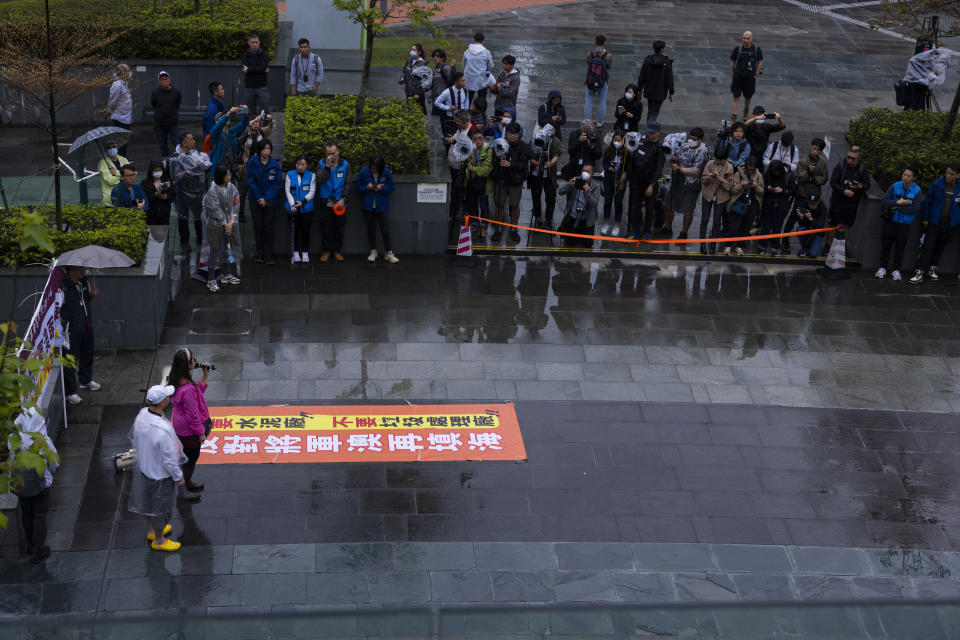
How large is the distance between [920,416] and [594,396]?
383cm

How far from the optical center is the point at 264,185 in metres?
15.6

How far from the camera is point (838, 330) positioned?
49.4ft

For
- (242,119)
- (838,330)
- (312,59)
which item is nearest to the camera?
(838,330)

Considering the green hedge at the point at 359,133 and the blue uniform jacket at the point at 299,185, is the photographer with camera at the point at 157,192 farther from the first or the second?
the green hedge at the point at 359,133

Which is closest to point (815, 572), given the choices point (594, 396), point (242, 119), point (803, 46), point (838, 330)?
point (594, 396)

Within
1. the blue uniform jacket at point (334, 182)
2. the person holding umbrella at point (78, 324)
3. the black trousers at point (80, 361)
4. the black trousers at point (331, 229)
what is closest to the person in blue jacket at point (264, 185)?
the blue uniform jacket at point (334, 182)

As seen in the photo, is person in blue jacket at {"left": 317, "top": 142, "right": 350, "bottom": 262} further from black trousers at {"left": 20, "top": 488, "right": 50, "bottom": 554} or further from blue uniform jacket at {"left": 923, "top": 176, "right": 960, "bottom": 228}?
blue uniform jacket at {"left": 923, "top": 176, "right": 960, "bottom": 228}

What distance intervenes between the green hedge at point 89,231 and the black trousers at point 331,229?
2.71 m

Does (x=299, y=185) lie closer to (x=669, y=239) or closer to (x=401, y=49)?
(x=669, y=239)

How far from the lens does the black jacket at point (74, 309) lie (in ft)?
39.3

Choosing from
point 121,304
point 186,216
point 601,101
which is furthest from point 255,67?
point 121,304

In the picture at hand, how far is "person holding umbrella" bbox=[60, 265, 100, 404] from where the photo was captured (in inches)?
472

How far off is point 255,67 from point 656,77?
7361 millimetres

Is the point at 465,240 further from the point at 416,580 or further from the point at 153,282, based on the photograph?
the point at 416,580
